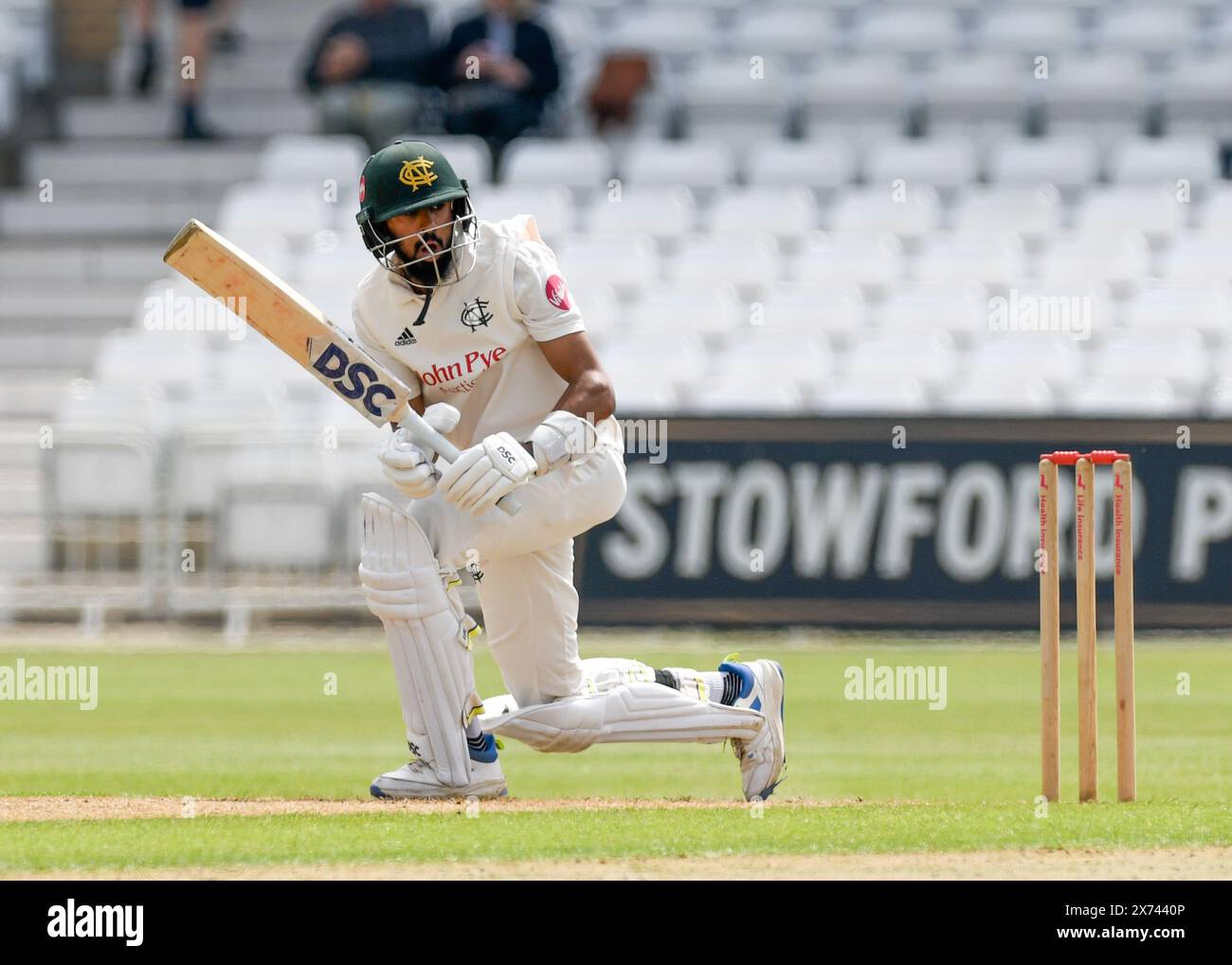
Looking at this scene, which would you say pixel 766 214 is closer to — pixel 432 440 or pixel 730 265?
pixel 730 265

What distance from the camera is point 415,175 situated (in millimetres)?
5977

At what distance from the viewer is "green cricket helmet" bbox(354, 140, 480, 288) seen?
5.98 m

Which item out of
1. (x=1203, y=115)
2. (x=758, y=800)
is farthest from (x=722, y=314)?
(x=758, y=800)

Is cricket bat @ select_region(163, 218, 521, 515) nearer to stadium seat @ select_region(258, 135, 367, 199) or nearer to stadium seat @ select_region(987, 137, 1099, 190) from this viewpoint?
stadium seat @ select_region(258, 135, 367, 199)

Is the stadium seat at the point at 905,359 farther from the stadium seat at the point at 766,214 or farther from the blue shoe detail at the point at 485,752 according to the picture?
the blue shoe detail at the point at 485,752

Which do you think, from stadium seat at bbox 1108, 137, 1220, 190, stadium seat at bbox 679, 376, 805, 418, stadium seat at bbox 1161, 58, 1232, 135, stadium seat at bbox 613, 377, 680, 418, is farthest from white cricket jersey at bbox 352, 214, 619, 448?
stadium seat at bbox 1161, 58, 1232, 135

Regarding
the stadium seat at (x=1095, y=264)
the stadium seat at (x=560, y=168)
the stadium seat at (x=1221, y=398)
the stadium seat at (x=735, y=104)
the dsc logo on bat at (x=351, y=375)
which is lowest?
the stadium seat at (x=1221, y=398)

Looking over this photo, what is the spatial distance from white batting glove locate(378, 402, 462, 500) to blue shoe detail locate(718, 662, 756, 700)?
46.0 inches

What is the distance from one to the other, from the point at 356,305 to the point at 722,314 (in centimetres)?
800

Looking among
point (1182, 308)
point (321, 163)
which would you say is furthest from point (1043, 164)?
point (321, 163)

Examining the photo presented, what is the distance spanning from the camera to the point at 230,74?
710 inches

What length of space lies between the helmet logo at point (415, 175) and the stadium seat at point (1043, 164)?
998 centimetres

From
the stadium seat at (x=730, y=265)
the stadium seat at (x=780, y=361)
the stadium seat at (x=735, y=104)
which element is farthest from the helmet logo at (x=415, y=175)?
the stadium seat at (x=735, y=104)

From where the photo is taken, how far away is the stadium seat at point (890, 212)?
14859mm
